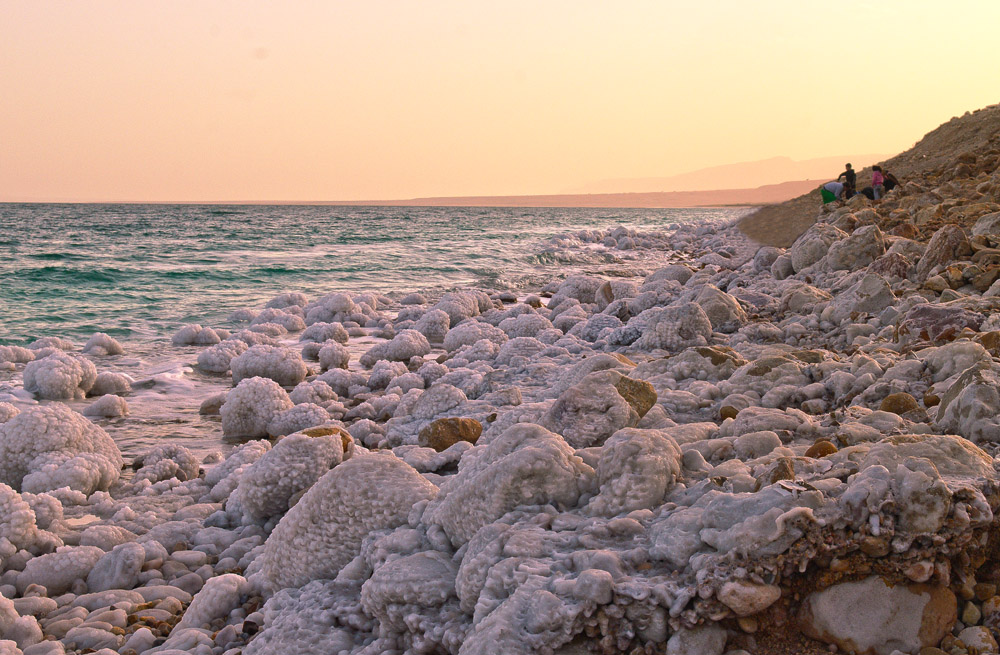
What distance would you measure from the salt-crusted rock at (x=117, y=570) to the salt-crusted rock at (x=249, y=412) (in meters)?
1.78

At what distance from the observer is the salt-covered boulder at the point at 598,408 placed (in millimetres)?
2912

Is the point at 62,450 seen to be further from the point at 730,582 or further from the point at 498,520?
the point at 730,582

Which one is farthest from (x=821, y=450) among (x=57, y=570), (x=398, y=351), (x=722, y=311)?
(x=398, y=351)

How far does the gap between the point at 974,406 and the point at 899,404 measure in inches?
17.2

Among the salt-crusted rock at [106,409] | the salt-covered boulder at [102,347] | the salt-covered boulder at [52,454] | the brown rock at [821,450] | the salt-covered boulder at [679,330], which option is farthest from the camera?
the salt-covered boulder at [102,347]

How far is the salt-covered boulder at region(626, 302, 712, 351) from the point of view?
5250 millimetres

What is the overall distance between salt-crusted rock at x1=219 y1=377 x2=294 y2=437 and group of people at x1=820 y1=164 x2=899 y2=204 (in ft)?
41.3

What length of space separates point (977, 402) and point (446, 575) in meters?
1.76

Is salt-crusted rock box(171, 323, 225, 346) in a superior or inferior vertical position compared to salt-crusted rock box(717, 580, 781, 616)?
inferior

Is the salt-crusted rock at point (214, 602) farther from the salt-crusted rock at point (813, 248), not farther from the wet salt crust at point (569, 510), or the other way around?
the salt-crusted rock at point (813, 248)

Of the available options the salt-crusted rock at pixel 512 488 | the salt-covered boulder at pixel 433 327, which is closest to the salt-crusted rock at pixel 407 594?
the salt-crusted rock at pixel 512 488

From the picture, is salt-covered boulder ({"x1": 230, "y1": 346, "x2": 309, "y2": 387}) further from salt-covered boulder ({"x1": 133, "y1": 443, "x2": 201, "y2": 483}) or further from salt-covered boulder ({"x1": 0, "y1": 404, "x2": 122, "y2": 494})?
salt-covered boulder ({"x1": 0, "y1": 404, "x2": 122, "y2": 494})

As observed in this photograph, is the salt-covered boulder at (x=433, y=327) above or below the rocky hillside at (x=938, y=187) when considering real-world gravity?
below

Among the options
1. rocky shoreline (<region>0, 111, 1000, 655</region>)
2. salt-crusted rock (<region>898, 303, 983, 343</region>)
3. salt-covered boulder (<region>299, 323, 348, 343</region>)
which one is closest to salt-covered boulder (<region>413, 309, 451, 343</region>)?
salt-covered boulder (<region>299, 323, 348, 343</region>)
